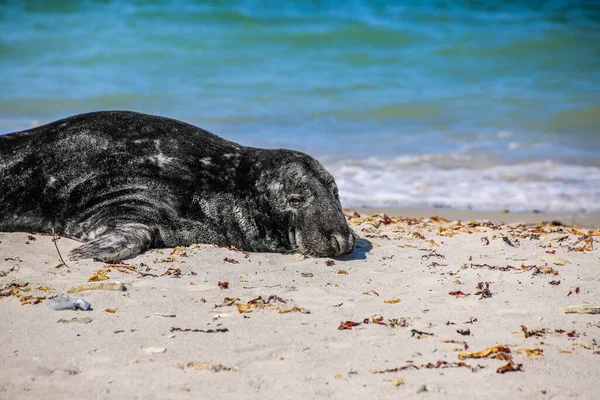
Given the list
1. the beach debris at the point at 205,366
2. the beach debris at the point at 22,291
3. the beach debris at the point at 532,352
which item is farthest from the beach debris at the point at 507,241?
the beach debris at the point at 22,291

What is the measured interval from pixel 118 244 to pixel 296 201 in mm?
1663

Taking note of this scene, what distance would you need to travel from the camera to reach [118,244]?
6020 mm

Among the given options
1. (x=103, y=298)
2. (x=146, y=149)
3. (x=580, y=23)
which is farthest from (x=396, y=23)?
(x=103, y=298)

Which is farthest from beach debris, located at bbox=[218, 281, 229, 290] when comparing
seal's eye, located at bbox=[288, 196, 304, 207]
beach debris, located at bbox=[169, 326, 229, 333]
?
seal's eye, located at bbox=[288, 196, 304, 207]

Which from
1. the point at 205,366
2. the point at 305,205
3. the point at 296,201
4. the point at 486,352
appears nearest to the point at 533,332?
the point at 486,352

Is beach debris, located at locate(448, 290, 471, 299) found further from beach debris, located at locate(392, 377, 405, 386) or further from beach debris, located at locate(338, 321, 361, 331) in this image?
beach debris, located at locate(392, 377, 405, 386)

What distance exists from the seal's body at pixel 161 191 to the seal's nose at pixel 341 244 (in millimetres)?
146

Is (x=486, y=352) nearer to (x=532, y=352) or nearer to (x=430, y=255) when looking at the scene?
(x=532, y=352)

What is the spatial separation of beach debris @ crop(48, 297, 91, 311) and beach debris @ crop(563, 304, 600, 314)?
317 cm

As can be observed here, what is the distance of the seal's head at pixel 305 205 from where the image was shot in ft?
20.9

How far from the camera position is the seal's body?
661 cm

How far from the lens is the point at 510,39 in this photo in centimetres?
3391

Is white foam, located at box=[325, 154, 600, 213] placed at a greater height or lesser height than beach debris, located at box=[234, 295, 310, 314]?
greater

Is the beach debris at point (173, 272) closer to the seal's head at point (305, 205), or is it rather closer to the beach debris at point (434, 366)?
the seal's head at point (305, 205)
